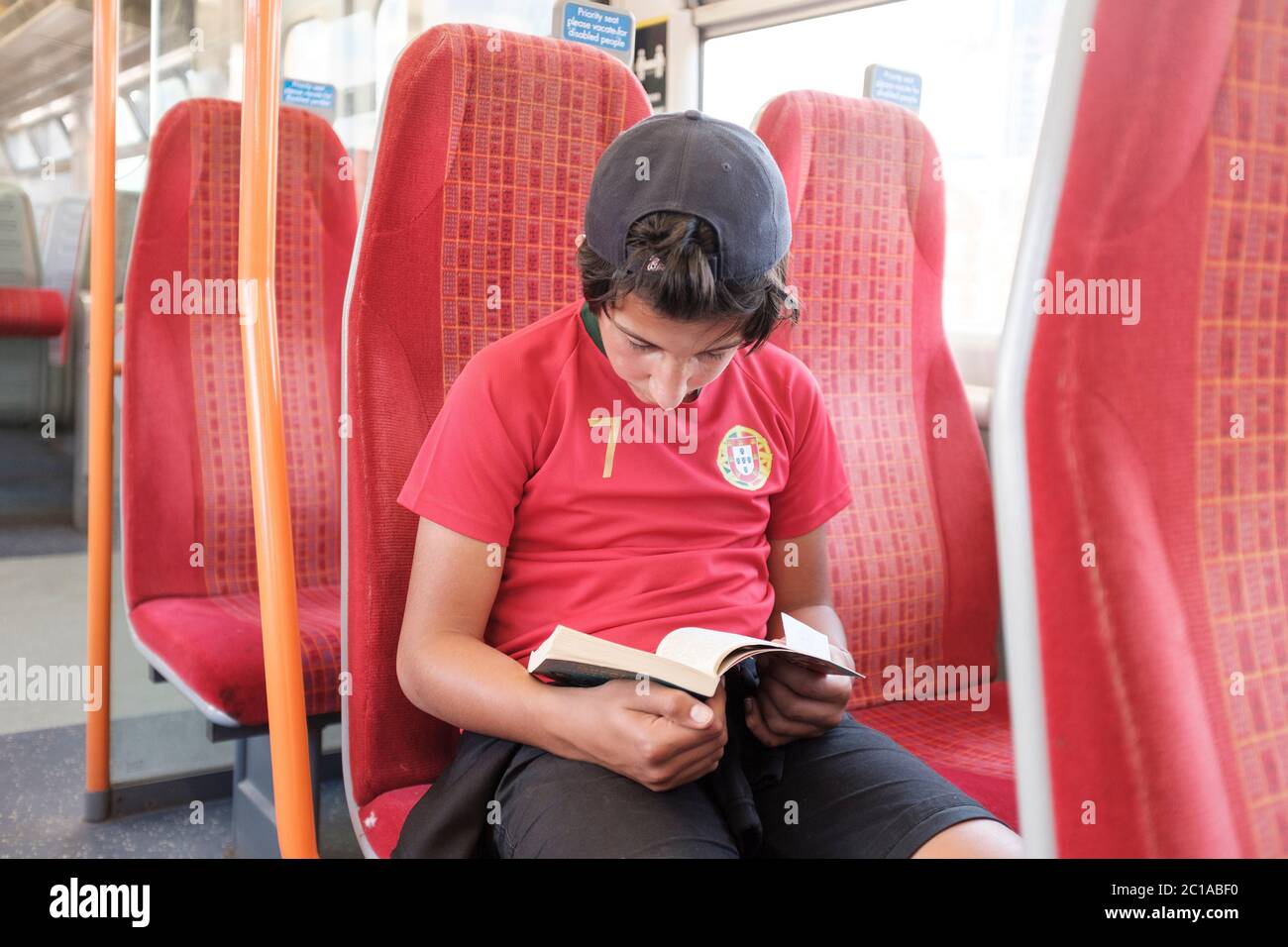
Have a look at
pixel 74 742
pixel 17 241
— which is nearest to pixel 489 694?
pixel 74 742

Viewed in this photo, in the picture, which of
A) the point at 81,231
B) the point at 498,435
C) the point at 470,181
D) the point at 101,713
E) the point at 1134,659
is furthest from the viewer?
the point at 81,231

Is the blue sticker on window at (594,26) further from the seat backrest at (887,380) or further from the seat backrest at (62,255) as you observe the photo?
the seat backrest at (62,255)

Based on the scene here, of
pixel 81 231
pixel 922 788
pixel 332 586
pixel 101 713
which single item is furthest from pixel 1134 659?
pixel 81 231

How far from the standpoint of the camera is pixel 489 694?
3.57 feet

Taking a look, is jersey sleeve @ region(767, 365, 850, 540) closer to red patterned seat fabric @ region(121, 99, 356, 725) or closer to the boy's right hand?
the boy's right hand

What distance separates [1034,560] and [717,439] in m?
0.83

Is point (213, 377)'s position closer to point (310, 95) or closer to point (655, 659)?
point (310, 95)

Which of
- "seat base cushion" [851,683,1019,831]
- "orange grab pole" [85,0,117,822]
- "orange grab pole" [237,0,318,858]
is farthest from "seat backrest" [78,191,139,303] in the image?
"seat base cushion" [851,683,1019,831]

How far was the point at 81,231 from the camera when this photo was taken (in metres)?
3.75

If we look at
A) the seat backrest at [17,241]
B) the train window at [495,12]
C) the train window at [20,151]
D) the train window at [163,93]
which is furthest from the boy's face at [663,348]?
the seat backrest at [17,241]

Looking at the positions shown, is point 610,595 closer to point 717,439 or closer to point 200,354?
point 717,439

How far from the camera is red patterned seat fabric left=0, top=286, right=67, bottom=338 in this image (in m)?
4.10

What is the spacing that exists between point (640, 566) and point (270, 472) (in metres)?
0.49

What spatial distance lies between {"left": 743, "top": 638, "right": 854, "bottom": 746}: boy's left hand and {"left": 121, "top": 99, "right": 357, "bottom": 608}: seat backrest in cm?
123
